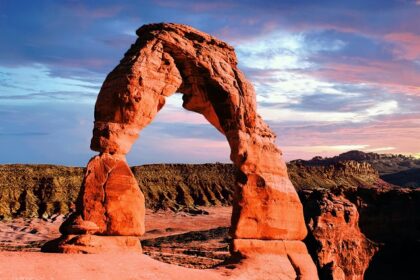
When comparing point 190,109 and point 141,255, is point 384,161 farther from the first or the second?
point 141,255

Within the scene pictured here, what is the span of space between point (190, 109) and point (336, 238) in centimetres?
829

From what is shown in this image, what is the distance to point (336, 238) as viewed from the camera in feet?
63.5

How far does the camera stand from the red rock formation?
1869 cm

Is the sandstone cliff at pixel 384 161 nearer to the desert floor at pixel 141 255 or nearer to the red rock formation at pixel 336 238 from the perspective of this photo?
the desert floor at pixel 141 255

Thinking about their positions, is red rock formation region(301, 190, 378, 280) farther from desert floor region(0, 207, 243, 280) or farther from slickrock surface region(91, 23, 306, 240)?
slickrock surface region(91, 23, 306, 240)

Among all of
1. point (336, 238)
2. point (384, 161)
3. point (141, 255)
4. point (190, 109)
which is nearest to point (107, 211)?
point (141, 255)

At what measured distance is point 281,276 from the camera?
1264cm

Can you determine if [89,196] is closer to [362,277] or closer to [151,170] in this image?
[362,277]

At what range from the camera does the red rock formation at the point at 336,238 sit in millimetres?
18688

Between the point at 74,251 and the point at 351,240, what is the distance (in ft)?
41.6

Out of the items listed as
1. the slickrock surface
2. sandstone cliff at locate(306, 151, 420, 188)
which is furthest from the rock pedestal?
sandstone cliff at locate(306, 151, 420, 188)

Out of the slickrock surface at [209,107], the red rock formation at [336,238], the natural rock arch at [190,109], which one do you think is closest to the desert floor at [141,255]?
the natural rock arch at [190,109]

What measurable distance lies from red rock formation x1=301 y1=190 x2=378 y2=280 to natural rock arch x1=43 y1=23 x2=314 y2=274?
4.70 m

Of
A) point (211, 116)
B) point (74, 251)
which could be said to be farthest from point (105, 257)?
point (211, 116)
